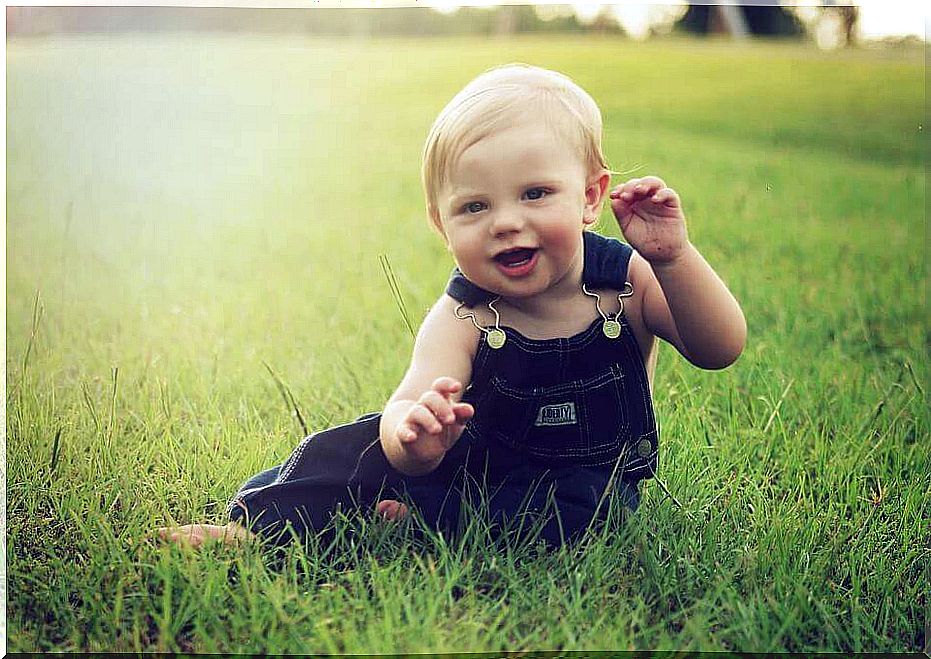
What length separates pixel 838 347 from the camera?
2.55 meters

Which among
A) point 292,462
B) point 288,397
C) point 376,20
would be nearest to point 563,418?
point 292,462

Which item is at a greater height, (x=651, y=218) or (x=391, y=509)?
(x=651, y=218)

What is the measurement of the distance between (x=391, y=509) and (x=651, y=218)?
624 mm

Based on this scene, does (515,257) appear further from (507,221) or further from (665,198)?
(665,198)

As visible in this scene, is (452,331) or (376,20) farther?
(376,20)

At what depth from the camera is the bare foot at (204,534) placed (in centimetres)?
186

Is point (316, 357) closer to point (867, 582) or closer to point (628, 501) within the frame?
point (628, 501)

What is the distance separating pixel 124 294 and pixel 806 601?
4.58 ft

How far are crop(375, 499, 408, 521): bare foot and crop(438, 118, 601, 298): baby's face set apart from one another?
0.39 m

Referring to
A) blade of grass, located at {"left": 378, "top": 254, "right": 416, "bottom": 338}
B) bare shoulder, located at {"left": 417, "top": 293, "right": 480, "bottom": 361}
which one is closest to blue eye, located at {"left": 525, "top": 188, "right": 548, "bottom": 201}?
bare shoulder, located at {"left": 417, "top": 293, "right": 480, "bottom": 361}

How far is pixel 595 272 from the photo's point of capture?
Answer: 1.87 meters

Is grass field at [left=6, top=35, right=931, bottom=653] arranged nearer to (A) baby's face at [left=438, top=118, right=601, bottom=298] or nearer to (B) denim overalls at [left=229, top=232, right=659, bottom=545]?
(B) denim overalls at [left=229, top=232, right=659, bottom=545]

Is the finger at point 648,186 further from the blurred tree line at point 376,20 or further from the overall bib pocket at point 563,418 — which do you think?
the blurred tree line at point 376,20

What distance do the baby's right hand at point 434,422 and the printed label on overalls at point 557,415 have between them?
0.18m
